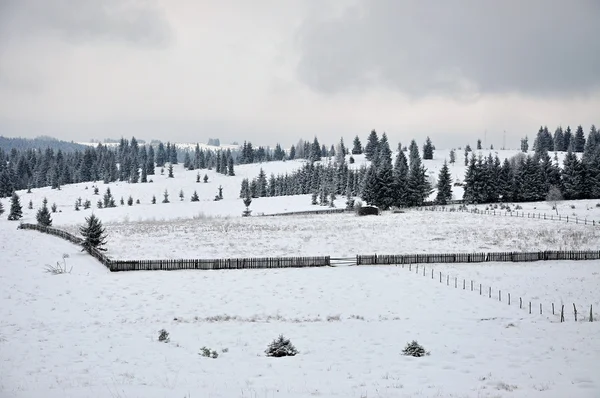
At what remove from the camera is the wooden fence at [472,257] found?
3769cm

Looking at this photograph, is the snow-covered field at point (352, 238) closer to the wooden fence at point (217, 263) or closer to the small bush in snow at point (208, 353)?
the wooden fence at point (217, 263)

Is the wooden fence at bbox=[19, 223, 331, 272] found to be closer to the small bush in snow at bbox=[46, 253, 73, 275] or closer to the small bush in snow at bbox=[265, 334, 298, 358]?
the small bush in snow at bbox=[46, 253, 73, 275]

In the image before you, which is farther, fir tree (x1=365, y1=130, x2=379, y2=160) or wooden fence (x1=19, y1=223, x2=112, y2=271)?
fir tree (x1=365, y1=130, x2=379, y2=160)

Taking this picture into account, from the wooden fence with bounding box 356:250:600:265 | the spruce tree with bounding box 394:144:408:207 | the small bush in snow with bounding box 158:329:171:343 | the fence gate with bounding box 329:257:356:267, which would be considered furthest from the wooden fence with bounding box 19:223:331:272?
the spruce tree with bounding box 394:144:408:207

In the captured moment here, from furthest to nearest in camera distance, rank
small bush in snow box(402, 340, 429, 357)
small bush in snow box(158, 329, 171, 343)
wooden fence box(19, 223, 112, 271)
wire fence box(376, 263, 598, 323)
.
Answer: wooden fence box(19, 223, 112, 271) < wire fence box(376, 263, 598, 323) < small bush in snow box(158, 329, 171, 343) < small bush in snow box(402, 340, 429, 357)

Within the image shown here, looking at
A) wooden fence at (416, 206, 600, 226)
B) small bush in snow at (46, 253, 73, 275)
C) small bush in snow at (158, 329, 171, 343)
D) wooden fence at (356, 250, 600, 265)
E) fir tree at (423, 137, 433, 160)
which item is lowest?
small bush in snow at (158, 329, 171, 343)

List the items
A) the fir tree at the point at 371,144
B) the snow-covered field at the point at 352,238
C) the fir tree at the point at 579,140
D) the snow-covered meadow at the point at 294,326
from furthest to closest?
1. the fir tree at the point at 371,144
2. the fir tree at the point at 579,140
3. the snow-covered field at the point at 352,238
4. the snow-covered meadow at the point at 294,326

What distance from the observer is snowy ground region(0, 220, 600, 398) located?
45.0 feet

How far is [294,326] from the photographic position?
70.5 feet

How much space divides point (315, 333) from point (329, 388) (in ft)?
22.5

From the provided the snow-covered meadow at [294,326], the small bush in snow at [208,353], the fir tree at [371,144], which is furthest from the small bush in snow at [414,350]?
the fir tree at [371,144]

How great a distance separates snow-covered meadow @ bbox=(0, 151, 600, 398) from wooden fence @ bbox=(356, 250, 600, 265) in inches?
46.7

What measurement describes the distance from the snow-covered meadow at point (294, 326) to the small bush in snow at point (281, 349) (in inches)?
17.8

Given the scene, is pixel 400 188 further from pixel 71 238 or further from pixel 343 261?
pixel 71 238
